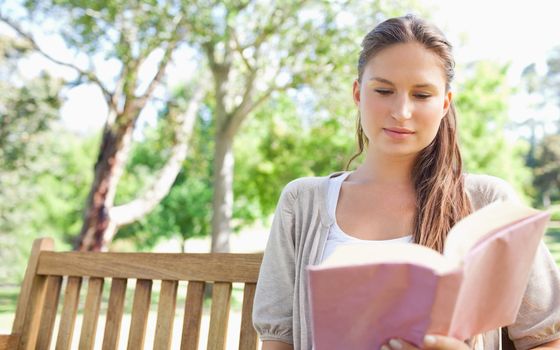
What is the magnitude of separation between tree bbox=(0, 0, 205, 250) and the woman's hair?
278 inches

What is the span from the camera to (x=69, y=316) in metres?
2.53

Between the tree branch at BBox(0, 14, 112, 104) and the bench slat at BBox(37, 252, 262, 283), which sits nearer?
the bench slat at BBox(37, 252, 262, 283)

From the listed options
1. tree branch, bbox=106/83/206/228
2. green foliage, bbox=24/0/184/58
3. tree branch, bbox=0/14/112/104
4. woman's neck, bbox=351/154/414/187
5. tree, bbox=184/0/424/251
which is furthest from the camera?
tree branch, bbox=106/83/206/228

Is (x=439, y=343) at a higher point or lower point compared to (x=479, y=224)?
lower

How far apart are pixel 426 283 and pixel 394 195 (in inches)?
30.8

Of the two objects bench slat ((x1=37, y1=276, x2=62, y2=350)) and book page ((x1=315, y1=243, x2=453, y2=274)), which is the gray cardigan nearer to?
book page ((x1=315, y1=243, x2=453, y2=274))

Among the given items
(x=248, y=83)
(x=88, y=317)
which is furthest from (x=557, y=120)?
(x=88, y=317)

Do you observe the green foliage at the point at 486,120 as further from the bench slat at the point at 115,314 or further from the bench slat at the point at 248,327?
the bench slat at the point at 248,327

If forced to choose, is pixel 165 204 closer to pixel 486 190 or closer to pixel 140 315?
pixel 140 315

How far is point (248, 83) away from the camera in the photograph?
1012 centimetres

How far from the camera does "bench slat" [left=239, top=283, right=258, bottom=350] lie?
6.70 ft

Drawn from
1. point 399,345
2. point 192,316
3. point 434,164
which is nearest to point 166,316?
point 192,316

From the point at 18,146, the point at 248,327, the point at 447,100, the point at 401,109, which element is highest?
the point at 18,146

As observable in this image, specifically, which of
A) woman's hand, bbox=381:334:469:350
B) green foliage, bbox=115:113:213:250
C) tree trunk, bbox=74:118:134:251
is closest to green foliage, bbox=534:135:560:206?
green foliage, bbox=115:113:213:250
